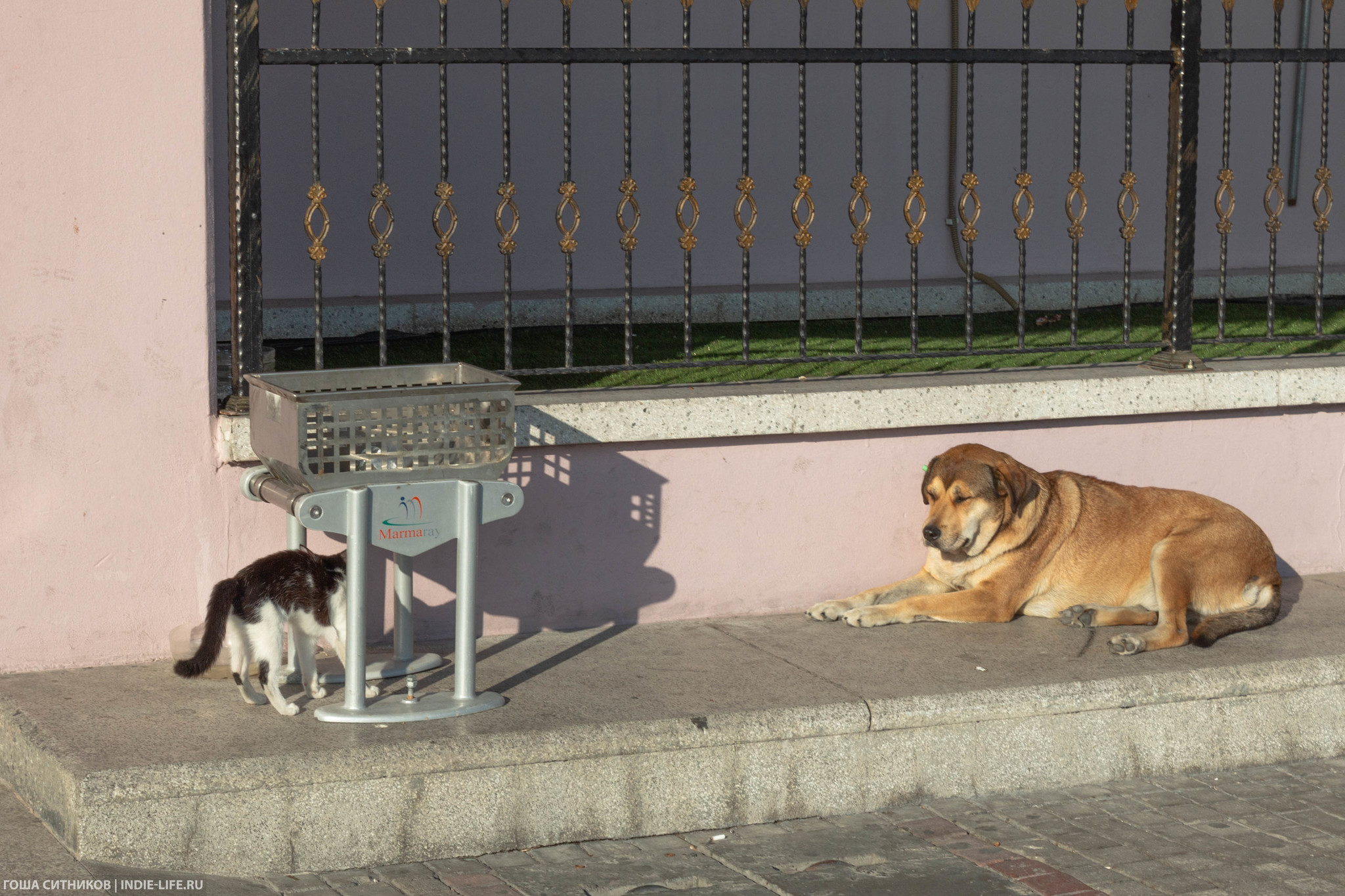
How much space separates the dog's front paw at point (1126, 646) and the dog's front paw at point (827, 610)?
3.16 feet

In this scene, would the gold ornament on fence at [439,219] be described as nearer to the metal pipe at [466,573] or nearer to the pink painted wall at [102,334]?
the pink painted wall at [102,334]

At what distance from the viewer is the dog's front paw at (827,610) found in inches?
210

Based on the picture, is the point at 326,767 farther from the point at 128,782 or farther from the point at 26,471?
the point at 26,471

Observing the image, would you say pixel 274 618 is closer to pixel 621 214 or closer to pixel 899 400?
pixel 621 214

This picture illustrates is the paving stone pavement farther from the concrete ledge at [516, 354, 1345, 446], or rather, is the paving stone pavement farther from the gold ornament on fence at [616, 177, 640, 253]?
the gold ornament on fence at [616, 177, 640, 253]

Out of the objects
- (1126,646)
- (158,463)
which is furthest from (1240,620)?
(158,463)

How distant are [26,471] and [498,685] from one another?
160 cm

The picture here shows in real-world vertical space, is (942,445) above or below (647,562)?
above

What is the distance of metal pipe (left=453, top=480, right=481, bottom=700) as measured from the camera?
13.7ft

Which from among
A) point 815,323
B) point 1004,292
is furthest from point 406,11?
point 1004,292

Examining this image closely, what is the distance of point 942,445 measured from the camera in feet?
18.0

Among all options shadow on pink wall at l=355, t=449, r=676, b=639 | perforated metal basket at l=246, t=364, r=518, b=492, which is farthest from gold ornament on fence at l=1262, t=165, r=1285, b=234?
perforated metal basket at l=246, t=364, r=518, b=492

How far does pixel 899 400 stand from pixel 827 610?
0.81 meters

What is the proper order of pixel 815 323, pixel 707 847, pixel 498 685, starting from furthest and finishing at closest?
pixel 815 323
pixel 498 685
pixel 707 847
